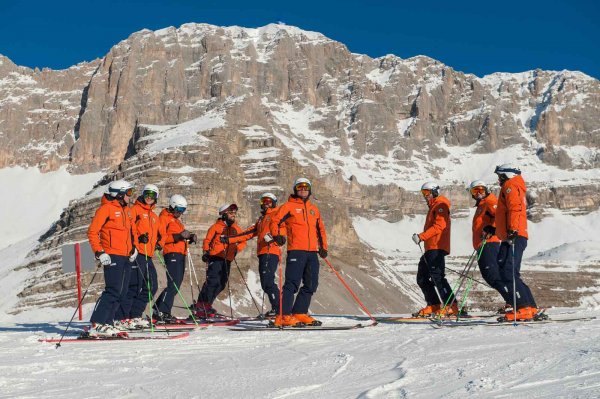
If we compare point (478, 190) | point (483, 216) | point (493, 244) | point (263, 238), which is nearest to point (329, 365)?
point (493, 244)

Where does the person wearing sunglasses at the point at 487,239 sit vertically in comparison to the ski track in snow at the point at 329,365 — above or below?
above

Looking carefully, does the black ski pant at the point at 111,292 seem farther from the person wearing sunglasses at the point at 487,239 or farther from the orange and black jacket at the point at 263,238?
the person wearing sunglasses at the point at 487,239

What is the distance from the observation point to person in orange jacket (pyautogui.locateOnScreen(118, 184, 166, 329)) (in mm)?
15055

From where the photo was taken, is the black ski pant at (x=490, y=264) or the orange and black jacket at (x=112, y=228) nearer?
the orange and black jacket at (x=112, y=228)

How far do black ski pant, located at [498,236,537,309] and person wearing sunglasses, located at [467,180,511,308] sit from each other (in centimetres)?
26

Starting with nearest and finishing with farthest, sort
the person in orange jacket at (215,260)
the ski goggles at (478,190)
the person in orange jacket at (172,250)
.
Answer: the ski goggles at (478,190)
the person in orange jacket at (172,250)
the person in orange jacket at (215,260)

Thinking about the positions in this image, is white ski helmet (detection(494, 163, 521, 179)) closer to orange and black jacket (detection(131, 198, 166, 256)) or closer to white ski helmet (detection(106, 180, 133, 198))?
white ski helmet (detection(106, 180, 133, 198))

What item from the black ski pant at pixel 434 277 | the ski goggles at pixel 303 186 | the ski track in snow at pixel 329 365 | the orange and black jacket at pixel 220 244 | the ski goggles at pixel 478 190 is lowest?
the ski track in snow at pixel 329 365

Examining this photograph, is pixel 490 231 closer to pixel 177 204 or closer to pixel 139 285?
pixel 139 285

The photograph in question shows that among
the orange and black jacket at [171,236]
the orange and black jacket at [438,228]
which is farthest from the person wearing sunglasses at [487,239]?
the orange and black jacket at [171,236]

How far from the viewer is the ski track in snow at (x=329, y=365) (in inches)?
263

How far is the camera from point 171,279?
675 inches

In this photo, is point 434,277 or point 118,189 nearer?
point 118,189

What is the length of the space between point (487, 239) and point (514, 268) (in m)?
1.63
